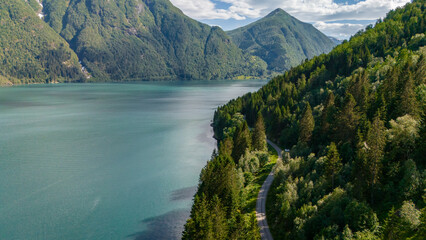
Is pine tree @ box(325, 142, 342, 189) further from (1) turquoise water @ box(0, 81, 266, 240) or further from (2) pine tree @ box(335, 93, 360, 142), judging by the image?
(1) turquoise water @ box(0, 81, 266, 240)

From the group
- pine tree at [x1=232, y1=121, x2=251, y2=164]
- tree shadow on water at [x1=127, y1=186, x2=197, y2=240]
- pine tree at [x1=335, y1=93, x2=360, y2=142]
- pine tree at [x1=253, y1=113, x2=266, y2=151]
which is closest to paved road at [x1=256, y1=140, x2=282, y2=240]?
pine tree at [x1=232, y1=121, x2=251, y2=164]

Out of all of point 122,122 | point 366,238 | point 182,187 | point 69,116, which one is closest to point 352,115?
point 366,238

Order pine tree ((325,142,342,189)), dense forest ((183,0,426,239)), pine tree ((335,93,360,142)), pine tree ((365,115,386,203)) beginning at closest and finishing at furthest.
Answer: dense forest ((183,0,426,239))
pine tree ((365,115,386,203))
pine tree ((325,142,342,189))
pine tree ((335,93,360,142))

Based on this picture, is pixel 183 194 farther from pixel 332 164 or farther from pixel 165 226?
pixel 332 164

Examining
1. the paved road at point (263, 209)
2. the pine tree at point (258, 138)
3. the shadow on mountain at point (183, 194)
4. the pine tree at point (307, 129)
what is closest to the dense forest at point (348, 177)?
the pine tree at point (307, 129)

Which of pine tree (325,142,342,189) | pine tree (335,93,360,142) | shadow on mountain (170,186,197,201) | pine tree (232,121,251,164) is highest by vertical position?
pine tree (335,93,360,142)

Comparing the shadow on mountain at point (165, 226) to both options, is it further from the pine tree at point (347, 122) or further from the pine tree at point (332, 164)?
the pine tree at point (347, 122)

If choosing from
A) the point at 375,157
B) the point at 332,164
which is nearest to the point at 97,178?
the point at 332,164
